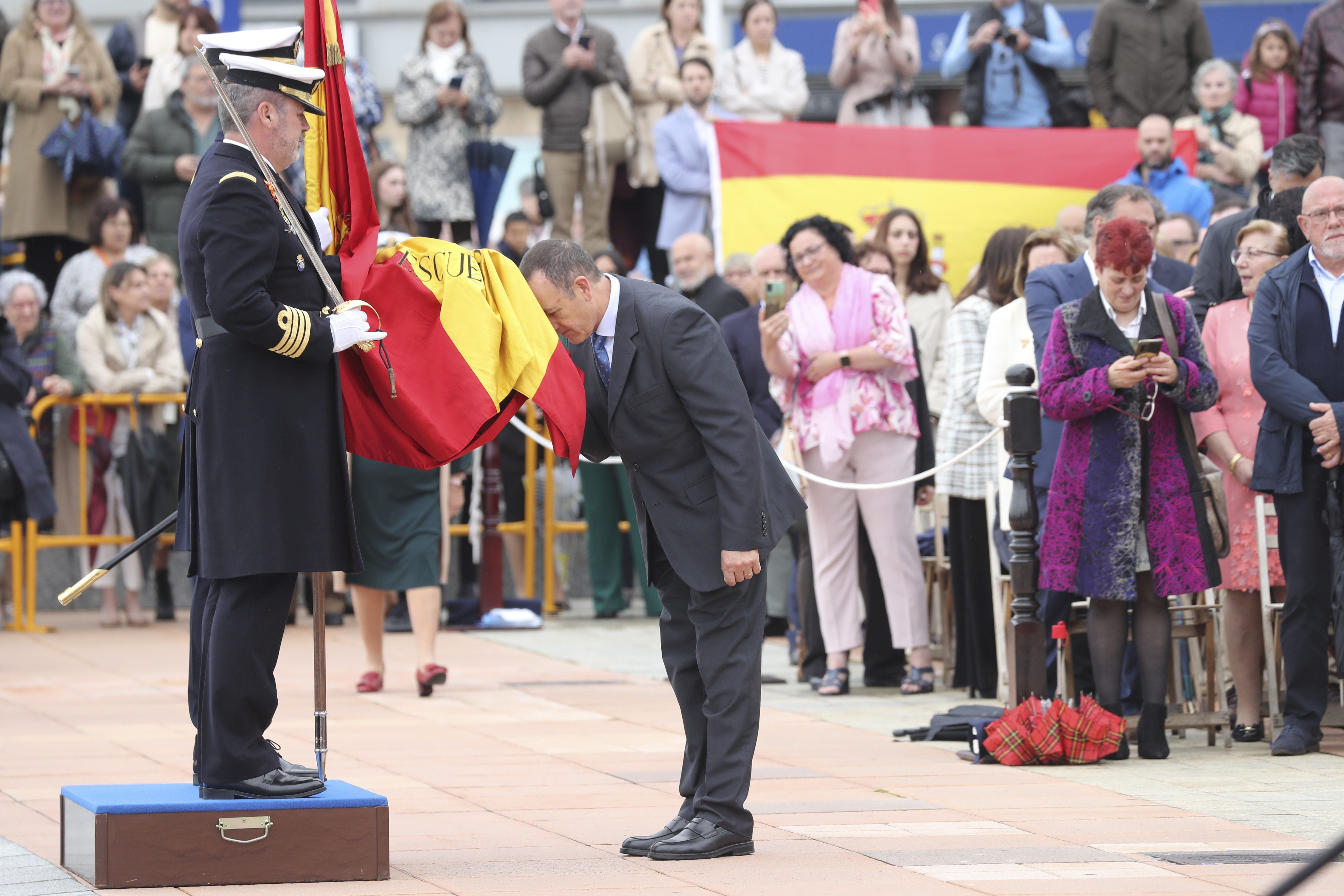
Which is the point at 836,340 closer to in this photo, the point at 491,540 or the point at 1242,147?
the point at 491,540

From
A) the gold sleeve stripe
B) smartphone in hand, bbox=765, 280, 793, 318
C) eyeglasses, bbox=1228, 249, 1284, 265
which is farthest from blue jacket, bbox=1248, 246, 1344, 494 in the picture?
the gold sleeve stripe

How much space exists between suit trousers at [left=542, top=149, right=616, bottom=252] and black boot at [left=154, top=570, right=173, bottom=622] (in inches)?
151

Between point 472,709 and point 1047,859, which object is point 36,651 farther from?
point 1047,859

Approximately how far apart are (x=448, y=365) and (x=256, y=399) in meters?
0.64

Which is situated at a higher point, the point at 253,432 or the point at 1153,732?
the point at 253,432

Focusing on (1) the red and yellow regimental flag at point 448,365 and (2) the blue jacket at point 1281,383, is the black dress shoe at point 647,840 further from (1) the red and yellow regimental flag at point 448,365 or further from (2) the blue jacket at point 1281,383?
(2) the blue jacket at point 1281,383

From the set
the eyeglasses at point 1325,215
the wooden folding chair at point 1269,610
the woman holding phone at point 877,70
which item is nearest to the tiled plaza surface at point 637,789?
the wooden folding chair at point 1269,610

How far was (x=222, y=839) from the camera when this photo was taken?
17.2 ft

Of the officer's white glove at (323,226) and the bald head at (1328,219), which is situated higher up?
the bald head at (1328,219)

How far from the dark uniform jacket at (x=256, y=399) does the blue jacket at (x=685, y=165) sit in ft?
27.5

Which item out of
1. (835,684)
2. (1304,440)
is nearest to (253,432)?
(1304,440)

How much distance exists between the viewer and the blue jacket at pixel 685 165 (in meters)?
13.8

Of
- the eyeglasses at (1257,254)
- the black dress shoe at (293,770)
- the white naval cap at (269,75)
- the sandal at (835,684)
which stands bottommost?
the sandal at (835,684)

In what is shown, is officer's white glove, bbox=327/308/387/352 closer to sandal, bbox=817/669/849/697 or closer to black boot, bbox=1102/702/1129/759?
black boot, bbox=1102/702/1129/759
